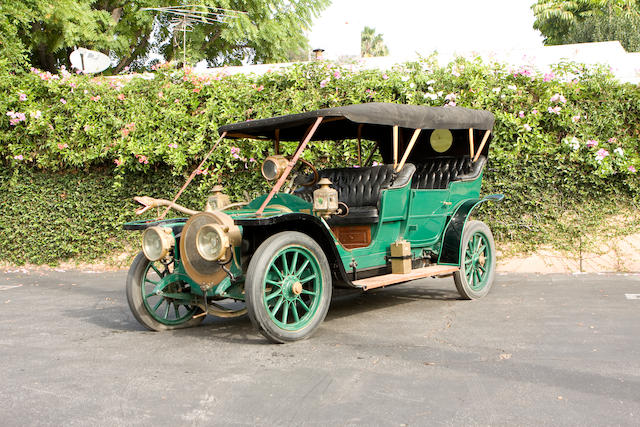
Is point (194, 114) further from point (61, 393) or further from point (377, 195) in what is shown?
point (61, 393)

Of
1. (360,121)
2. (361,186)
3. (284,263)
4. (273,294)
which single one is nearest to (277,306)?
(273,294)

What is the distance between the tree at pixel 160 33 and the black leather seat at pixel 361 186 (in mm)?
10199

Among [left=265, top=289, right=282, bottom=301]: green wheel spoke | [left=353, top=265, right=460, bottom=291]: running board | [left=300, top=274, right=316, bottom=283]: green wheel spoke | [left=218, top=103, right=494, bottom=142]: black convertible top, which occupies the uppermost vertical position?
[left=218, top=103, right=494, bottom=142]: black convertible top

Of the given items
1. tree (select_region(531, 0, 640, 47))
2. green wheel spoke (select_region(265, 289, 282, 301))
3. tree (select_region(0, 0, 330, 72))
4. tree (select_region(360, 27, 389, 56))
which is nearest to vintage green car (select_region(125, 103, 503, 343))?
green wheel spoke (select_region(265, 289, 282, 301))

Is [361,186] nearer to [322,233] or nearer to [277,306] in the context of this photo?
[322,233]

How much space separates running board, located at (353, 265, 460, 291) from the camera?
5.06 metres

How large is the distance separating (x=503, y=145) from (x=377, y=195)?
9.31 ft

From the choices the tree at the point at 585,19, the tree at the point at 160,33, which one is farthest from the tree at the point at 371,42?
the tree at the point at 160,33

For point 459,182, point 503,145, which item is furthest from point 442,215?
point 503,145

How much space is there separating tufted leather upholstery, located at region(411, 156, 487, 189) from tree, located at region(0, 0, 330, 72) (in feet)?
33.7

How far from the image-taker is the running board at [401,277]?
5.06 meters

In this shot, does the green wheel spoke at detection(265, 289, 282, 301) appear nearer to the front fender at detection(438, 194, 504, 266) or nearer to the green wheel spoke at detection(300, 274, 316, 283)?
the green wheel spoke at detection(300, 274, 316, 283)

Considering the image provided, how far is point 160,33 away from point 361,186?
14.1 m

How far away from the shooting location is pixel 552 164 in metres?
7.91
